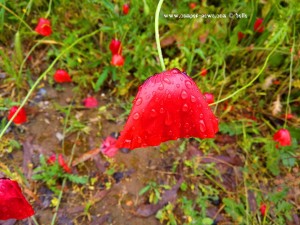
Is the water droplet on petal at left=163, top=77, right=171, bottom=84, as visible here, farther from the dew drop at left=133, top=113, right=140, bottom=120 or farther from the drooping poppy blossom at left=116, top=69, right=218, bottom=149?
the dew drop at left=133, top=113, right=140, bottom=120

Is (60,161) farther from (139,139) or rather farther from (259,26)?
(259,26)

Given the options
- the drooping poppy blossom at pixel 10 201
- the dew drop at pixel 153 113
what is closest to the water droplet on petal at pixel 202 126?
the dew drop at pixel 153 113

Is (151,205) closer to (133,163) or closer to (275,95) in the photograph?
(133,163)

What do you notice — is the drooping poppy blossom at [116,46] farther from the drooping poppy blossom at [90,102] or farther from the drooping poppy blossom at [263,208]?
the drooping poppy blossom at [263,208]

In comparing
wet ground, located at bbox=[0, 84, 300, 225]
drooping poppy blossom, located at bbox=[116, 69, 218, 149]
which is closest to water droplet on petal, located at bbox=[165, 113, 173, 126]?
drooping poppy blossom, located at bbox=[116, 69, 218, 149]

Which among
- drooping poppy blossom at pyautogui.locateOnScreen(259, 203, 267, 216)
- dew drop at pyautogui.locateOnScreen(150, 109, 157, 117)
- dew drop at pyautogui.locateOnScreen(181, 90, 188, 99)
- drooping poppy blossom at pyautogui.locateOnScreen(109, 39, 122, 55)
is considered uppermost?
dew drop at pyautogui.locateOnScreen(181, 90, 188, 99)

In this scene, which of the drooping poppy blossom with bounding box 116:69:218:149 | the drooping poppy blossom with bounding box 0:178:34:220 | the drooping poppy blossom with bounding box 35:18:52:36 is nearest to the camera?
the drooping poppy blossom with bounding box 116:69:218:149
